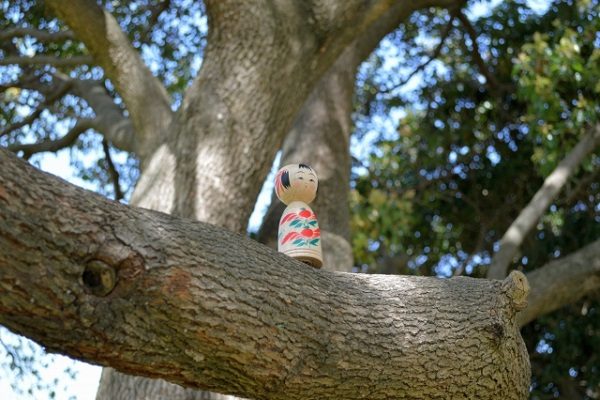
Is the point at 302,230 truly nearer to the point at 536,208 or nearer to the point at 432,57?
the point at 536,208

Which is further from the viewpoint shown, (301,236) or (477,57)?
(477,57)

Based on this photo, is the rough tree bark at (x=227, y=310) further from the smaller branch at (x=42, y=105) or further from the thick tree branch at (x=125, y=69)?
the smaller branch at (x=42, y=105)

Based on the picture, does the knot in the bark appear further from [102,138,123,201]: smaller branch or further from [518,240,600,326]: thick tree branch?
[102,138,123,201]: smaller branch

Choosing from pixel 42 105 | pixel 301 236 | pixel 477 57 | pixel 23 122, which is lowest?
pixel 301 236

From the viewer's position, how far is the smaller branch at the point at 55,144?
6.85 m

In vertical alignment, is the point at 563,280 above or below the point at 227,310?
above

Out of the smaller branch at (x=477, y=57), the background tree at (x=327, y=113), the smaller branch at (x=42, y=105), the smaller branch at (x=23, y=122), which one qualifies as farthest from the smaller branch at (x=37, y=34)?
the smaller branch at (x=477, y=57)

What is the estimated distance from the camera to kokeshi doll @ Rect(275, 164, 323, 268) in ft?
10.8

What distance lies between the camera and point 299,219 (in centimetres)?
341

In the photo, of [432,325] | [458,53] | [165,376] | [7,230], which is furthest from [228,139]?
[458,53]

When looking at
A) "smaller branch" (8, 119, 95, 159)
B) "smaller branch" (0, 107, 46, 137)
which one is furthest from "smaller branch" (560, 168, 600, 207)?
"smaller branch" (0, 107, 46, 137)

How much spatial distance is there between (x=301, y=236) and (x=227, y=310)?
954mm

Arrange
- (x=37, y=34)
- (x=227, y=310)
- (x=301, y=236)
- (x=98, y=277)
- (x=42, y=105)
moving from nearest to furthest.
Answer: (x=98, y=277), (x=227, y=310), (x=301, y=236), (x=37, y=34), (x=42, y=105)

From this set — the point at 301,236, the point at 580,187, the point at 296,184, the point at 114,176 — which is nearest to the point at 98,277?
the point at 301,236
